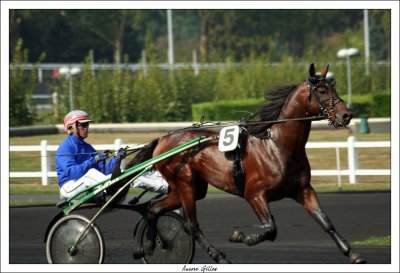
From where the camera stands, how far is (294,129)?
28.5 ft

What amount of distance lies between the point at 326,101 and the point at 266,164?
779 mm

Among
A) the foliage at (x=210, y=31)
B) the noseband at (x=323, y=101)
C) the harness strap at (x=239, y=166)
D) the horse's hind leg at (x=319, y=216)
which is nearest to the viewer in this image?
the horse's hind leg at (x=319, y=216)

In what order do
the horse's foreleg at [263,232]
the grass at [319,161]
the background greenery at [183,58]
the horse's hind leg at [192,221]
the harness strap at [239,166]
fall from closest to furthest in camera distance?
the horse's foreleg at [263,232], the horse's hind leg at [192,221], the harness strap at [239,166], the grass at [319,161], the background greenery at [183,58]

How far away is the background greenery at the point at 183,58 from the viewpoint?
29.1 meters

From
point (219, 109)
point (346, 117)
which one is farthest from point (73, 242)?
point (219, 109)

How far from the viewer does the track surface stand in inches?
376

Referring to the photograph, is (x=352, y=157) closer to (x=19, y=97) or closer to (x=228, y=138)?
(x=228, y=138)

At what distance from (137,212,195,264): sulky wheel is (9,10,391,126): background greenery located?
1.67 metres

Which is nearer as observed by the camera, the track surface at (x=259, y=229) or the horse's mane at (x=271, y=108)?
the horse's mane at (x=271, y=108)

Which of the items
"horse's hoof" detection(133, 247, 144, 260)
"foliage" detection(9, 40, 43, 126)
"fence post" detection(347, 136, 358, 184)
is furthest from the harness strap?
"foliage" detection(9, 40, 43, 126)

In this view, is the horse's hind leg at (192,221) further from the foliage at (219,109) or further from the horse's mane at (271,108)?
the foliage at (219,109)

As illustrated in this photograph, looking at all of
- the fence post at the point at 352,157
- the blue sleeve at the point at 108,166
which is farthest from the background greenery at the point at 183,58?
the fence post at the point at 352,157

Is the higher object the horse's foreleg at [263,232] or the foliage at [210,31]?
the foliage at [210,31]

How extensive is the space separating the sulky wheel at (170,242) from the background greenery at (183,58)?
1.67 metres
